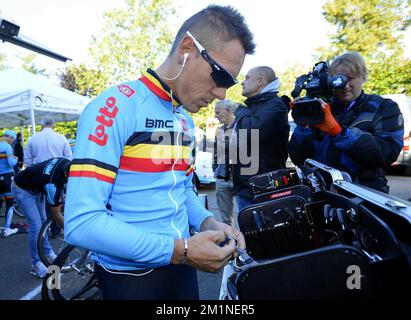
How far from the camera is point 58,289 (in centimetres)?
319

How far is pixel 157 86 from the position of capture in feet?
4.24

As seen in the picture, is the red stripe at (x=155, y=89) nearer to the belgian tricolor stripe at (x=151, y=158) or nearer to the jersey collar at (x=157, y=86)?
the jersey collar at (x=157, y=86)

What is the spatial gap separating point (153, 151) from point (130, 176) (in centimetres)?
12

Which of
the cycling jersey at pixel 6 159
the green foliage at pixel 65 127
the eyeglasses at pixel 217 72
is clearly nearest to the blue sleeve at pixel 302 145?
the eyeglasses at pixel 217 72

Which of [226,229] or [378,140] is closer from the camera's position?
[226,229]

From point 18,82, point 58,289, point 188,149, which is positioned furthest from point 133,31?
point 188,149

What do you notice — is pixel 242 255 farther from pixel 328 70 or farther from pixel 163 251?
pixel 328 70

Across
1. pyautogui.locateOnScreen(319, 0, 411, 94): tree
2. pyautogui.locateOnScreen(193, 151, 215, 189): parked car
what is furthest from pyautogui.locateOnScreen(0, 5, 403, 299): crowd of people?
pyautogui.locateOnScreen(319, 0, 411, 94): tree

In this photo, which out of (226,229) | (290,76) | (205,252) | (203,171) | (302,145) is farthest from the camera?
(290,76)

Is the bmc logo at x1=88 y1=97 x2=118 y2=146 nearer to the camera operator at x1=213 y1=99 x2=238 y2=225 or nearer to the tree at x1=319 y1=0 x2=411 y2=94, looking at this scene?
the camera operator at x1=213 y1=99 x2=238 y2=225

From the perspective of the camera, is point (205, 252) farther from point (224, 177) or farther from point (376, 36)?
point (376, 36)

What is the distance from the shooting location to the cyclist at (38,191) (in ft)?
11.8

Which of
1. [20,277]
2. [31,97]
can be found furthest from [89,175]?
[31,97]

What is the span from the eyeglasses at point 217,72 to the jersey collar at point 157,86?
19 centimetres
